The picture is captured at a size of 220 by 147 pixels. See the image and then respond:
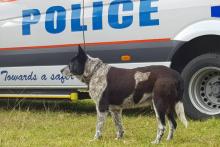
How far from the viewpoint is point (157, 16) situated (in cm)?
766

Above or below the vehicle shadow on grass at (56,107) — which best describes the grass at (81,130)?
above

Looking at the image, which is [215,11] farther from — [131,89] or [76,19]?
[76,19]

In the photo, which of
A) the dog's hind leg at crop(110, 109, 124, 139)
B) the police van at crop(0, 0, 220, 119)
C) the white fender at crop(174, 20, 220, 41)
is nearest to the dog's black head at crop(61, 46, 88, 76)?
the dog's hind leg at crop(110, 109, 124, 139)

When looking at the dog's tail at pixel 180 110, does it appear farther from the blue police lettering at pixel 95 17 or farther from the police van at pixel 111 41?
the blue police lettering at pixel 95 17

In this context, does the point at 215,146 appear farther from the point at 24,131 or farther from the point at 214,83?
the point at 24,131

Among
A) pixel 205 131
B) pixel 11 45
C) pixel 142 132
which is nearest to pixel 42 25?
pixel 11 45

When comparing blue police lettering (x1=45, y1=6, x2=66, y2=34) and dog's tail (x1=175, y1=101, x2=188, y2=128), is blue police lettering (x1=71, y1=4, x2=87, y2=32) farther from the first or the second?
dog's tail (x1=175, y1=101, x2=188, y2=128)

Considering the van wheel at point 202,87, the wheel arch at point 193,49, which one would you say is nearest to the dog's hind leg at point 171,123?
the van wheel at point 202,87

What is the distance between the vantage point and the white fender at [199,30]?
7316 millimetres

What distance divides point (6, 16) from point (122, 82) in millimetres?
3703

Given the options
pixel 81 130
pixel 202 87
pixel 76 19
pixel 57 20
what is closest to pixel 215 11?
pixel 202 87

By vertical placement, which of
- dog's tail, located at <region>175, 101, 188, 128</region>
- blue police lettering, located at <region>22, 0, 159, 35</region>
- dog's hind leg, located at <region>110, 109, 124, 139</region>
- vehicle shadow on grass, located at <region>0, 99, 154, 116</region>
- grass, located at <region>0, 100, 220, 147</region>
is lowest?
vehicle shadow on grass, located at <region>0, 99, 154, 116</region>

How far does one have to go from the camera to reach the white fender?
732 cm

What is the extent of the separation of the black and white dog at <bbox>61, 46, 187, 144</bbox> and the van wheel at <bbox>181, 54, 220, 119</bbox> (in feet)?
5.10
